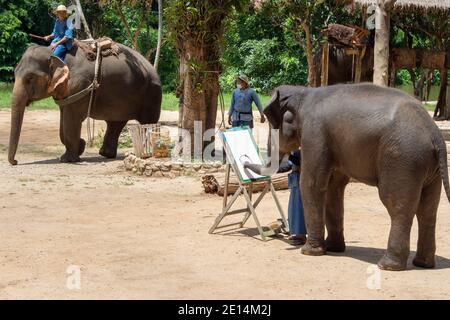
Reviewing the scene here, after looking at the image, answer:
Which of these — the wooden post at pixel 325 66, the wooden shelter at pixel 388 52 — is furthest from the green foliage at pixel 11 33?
the wooden post at pixel 325 66

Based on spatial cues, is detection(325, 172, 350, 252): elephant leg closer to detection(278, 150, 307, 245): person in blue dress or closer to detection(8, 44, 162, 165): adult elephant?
detection(278, 150, 307, 245): person in blue dress

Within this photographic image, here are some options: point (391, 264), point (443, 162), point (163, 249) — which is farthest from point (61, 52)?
point (443, 162)

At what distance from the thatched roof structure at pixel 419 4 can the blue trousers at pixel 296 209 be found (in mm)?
11264

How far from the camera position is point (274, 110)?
8.83 m

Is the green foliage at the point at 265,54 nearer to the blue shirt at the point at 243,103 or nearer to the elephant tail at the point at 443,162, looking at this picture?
the blue shirt at the point at 243,103

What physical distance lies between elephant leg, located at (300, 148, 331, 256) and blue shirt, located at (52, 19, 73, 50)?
310 inches

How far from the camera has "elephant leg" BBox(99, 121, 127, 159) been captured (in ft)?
52.7

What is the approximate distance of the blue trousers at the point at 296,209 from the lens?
29.5 feet

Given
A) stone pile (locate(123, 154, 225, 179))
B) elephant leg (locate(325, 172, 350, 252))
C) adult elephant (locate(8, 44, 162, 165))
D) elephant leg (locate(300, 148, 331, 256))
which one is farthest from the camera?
adult elephant (locate(8, 44, 162, 165))

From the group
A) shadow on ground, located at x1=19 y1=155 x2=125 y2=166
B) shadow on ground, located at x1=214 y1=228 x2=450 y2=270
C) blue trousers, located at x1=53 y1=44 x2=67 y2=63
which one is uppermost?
blue trousers, located at x1=53 y1=44 x2=67 y2=63

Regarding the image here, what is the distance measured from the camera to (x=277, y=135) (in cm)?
895

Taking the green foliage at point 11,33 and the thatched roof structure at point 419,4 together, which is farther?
the green foliage at point 11,33

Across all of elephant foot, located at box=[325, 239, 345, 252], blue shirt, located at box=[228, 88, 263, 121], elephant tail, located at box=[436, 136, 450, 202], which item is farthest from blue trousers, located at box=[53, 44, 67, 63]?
elephant tail, located at box=[436, 136, 450, 202]
